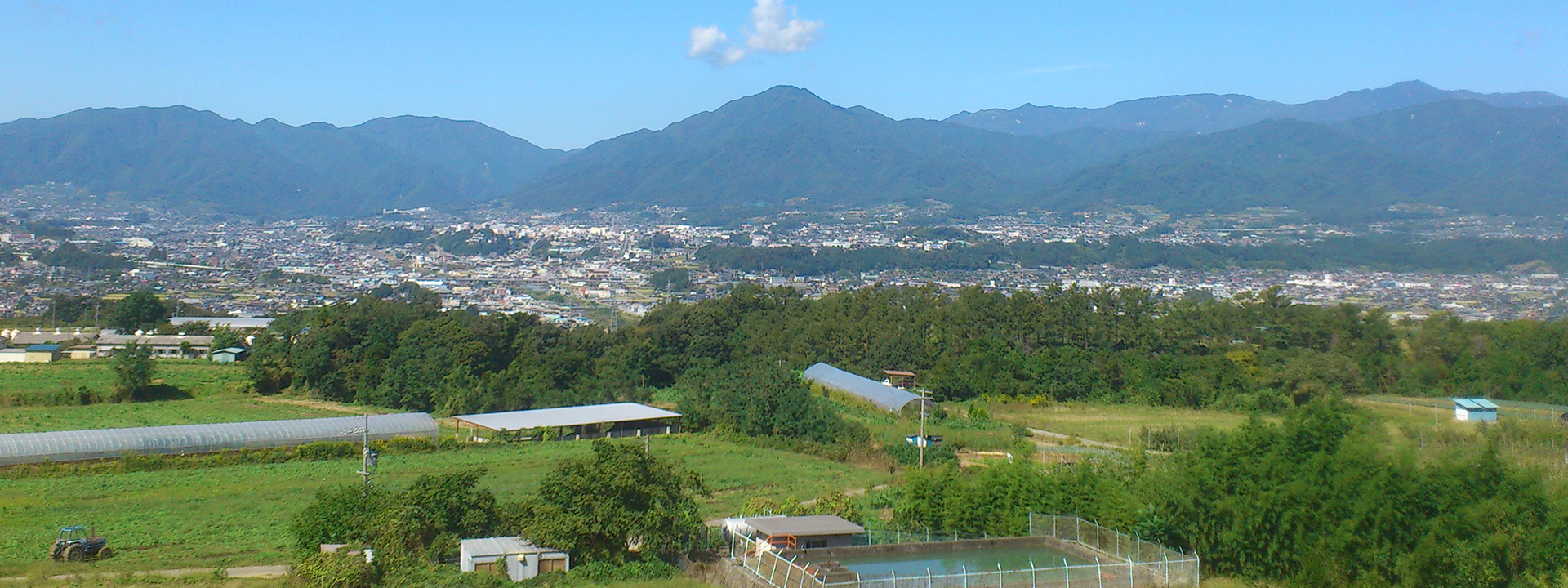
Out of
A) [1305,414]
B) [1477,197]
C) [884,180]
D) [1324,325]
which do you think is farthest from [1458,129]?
[1305,414]

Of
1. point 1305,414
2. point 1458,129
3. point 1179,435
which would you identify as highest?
point 1458,129

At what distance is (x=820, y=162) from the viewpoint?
155 m

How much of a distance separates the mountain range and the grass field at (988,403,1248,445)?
2590 inches

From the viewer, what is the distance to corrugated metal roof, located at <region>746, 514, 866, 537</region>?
42.3 feet

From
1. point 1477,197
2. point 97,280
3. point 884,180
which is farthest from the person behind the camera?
point 884,180

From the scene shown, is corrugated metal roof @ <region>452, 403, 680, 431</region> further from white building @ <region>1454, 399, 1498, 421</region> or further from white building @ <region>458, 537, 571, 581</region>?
white building @ <region>1454, 399, 1498, 421</region>

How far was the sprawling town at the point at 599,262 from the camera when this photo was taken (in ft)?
175

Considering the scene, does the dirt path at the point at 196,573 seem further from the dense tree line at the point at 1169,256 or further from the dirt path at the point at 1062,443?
the dense tree line at the point at 1169,256

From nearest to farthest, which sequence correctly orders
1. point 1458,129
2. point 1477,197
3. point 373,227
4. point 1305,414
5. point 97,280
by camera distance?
point 1305,414, point 97,280, point 1477,197, point 373,227, point 1458,129

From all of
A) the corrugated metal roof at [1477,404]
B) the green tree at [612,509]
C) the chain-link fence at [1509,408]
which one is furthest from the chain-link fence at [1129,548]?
the corrugated metal roof at [1477,404]

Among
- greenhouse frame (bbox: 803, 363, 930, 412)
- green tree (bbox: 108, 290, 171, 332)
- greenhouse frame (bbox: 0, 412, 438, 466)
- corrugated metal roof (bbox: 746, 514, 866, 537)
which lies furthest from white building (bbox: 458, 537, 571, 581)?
green tree (bbox: 108, 290, 171, 332)

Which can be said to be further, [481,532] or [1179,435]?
[1179,435]

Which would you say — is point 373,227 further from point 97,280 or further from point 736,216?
point 97,280

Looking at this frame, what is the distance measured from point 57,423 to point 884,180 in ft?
412
